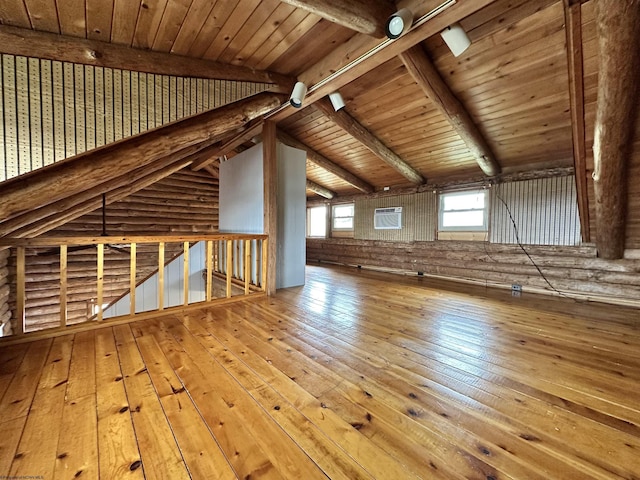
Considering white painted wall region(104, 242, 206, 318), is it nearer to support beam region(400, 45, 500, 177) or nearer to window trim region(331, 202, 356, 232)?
window trim region(331, 202, 356, 232)

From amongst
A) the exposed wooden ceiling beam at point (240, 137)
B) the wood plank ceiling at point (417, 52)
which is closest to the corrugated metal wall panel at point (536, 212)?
the wood plank ceiling at point (417, 52)

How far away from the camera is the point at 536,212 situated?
14.2ft

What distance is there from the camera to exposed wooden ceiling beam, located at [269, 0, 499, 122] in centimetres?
207

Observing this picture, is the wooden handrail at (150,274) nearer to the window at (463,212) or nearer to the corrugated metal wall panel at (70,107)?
the corrugated metal wall panel at (70,107)

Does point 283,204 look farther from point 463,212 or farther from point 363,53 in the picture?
point 463,212

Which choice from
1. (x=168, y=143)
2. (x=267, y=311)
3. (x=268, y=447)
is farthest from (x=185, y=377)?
(x=168, y=143)

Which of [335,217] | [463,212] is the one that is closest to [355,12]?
[463,212]

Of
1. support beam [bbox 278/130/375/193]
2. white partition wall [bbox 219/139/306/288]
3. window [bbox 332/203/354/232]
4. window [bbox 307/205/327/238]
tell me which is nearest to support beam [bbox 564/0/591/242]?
white partition wall [bbox 219/139/306/288]

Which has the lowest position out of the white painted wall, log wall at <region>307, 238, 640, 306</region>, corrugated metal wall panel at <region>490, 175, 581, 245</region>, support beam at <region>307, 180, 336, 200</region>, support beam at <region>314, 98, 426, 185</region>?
the white painted wall

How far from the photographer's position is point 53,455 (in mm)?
1147

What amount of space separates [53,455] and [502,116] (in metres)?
4.97

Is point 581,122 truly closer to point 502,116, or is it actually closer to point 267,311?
point 502,116

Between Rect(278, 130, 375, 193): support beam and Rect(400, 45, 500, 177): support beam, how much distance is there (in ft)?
8.90

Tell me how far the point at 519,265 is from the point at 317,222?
18.1 ft
